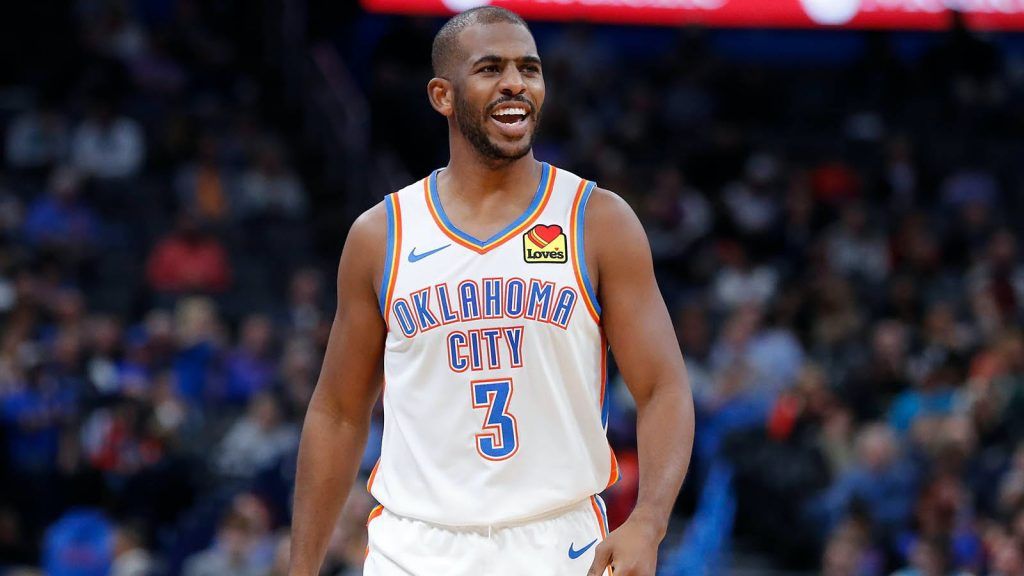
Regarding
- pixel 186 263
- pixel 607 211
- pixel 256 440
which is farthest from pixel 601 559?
pixel 186 263

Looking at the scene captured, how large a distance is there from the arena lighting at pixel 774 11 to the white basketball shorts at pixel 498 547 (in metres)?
10.7

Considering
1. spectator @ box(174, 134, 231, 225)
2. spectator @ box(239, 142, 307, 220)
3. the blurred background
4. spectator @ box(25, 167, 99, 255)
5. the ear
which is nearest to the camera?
the ear

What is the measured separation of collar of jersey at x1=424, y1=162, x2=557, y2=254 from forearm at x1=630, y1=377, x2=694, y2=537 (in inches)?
23.4

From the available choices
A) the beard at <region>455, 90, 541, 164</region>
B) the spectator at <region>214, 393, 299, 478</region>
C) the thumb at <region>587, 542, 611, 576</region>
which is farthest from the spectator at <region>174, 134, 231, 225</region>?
the thumb at <region>587, 542, 611, 576</region>

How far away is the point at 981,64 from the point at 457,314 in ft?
46.1

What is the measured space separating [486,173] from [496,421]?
2.38 feet

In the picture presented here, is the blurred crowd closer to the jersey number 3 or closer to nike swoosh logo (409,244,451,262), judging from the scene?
the jersey number 3

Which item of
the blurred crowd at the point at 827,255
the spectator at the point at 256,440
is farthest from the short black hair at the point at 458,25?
the spectator at the point at 256,440

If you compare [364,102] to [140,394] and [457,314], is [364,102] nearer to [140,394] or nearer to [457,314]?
[140,394]

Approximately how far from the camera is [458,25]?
4371mm

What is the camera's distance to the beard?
4.30m

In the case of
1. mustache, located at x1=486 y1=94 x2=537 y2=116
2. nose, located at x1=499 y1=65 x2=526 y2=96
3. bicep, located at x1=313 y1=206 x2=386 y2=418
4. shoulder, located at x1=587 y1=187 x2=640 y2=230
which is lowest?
bicep, located at x1=313 y1=206 x2=386 y2=418

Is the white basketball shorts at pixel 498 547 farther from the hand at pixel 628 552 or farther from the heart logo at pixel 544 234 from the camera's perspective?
the heart logo at pixel 544 234

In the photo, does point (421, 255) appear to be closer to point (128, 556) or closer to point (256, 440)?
point (128, 556)
